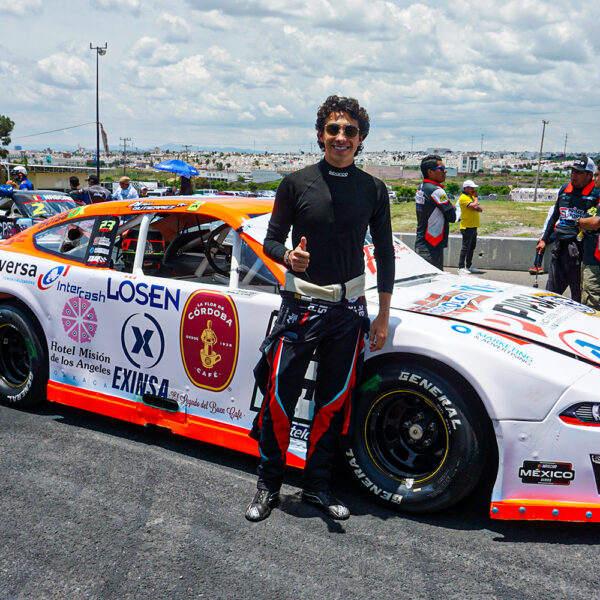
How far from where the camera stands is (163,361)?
12.5 ft

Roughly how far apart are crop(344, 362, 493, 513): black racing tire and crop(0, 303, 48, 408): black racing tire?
228 cm

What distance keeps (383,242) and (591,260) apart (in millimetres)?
3190

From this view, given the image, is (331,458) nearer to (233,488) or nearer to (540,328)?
(233,488)

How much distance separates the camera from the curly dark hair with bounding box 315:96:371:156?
10.4 feet

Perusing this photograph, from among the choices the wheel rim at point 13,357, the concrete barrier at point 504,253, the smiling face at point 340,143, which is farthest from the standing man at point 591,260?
the concrete barrier at point 504,253

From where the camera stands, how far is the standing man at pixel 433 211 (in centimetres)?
705

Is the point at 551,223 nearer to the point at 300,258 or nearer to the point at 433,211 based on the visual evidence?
the point at 433,211

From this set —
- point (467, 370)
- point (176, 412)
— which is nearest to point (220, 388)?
point (176, 412)

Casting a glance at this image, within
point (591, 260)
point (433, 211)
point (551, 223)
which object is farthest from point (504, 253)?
point (591, 260)

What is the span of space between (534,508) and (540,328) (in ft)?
2.84

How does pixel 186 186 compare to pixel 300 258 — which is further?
pixel 186 186

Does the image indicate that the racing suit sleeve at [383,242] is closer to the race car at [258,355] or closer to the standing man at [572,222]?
the race car at [258,355]

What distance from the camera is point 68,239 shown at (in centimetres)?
445

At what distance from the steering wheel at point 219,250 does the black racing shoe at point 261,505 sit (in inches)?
54.7
